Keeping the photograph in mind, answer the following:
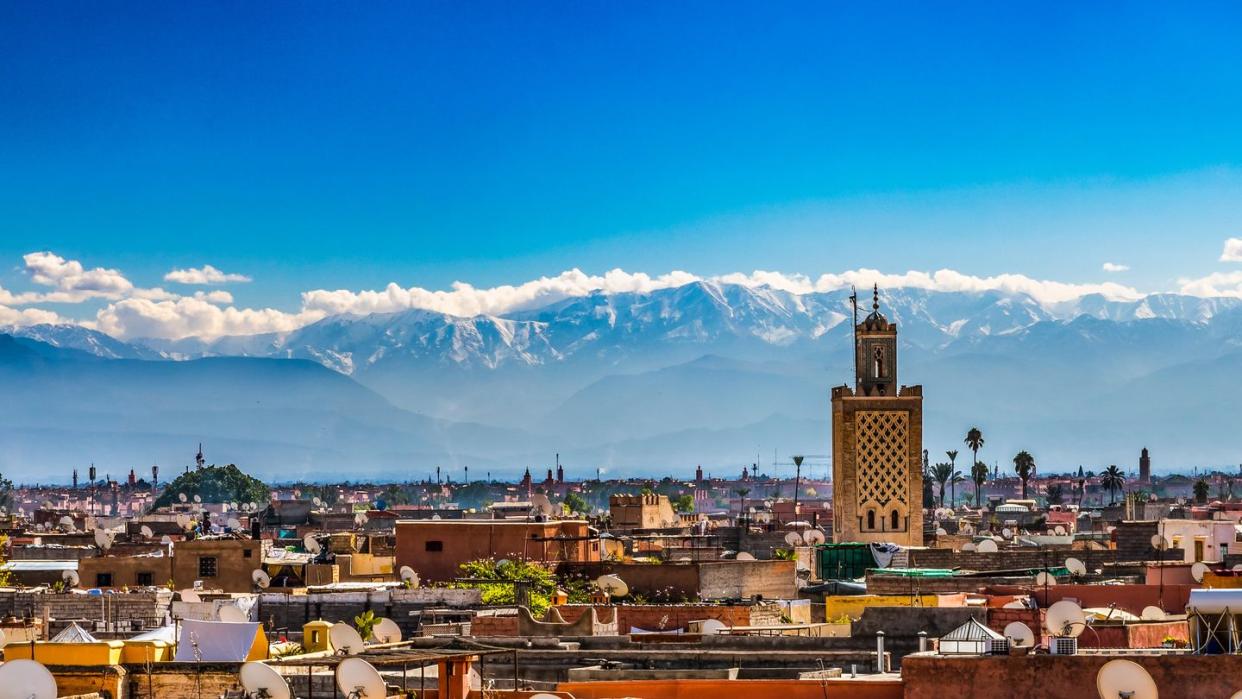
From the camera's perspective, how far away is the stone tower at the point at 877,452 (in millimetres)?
52781

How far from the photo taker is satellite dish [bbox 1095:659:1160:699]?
15.7 meters

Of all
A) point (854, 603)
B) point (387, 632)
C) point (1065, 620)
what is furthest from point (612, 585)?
point (1065, 620)

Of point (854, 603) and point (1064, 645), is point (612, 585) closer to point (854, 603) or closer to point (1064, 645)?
point (854, 603)

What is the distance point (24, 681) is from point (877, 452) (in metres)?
37.7

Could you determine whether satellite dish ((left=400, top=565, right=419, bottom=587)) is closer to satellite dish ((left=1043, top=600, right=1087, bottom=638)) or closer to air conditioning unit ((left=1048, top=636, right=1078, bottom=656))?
satellite dish ((left=1043, top=600, right=1087, bottom=638))

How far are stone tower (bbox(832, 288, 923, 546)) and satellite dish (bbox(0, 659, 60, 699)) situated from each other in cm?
3686

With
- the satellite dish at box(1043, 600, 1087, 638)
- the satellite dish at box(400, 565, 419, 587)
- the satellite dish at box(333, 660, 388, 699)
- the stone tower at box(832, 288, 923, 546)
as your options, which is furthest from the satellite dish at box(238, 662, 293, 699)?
the stone tower at box(832, 288, 923, 546)

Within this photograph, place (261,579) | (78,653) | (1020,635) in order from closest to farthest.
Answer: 1. (1020,635)
2. (78,653)
3. (261,579)

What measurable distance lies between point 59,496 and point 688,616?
551 feet

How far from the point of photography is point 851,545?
1817 inches

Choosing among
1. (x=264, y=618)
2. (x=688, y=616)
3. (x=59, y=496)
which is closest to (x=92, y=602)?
(x=264, y=618)

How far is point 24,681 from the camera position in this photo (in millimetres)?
16828

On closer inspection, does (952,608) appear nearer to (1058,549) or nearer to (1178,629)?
(1178,629)

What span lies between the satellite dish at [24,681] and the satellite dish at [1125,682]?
759cm
